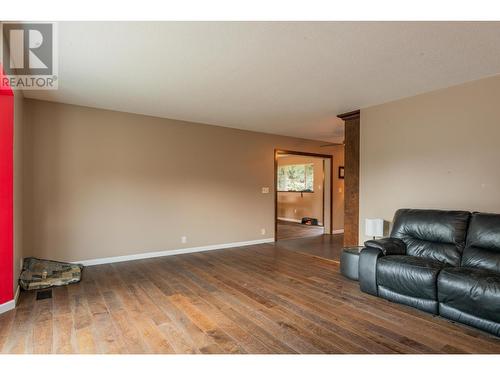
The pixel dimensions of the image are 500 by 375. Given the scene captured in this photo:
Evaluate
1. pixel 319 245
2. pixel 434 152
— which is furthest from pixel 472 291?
pixel 319 245

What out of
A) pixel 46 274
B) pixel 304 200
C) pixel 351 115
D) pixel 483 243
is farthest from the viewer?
pixel 304 200

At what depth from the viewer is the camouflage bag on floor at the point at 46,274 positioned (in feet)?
11.3

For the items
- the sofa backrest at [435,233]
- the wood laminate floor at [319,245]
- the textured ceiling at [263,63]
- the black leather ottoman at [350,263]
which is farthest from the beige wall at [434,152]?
the black leather ottoman at [350,263]

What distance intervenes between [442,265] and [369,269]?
0.71 m

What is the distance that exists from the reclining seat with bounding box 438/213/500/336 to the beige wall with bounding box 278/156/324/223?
5875 millimetres

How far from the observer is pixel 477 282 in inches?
93.9

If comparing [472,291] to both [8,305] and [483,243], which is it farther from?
[8,305]

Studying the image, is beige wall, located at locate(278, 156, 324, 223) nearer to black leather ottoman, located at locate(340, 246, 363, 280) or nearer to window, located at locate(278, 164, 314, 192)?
window, located at locate(278, 164, 314, 192)

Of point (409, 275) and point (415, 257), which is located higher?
point (415, 257)

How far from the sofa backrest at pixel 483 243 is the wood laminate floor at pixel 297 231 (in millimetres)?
4255

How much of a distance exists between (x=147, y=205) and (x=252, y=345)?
350cm

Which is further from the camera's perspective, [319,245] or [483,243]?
[319,245]

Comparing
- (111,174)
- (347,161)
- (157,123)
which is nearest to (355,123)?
(347,161)

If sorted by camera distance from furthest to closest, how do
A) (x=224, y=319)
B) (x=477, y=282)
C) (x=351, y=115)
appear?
(x=351, y=115) < (x=224, y=319) < (x=477, y=282)
